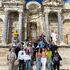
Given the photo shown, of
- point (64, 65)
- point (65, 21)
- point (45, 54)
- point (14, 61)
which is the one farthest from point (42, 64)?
point (65, 21)

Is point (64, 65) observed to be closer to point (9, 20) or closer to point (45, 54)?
point (45, 54)

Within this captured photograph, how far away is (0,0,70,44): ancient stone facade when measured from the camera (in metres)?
33.5

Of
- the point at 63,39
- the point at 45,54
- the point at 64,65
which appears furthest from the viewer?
the point at 63,39

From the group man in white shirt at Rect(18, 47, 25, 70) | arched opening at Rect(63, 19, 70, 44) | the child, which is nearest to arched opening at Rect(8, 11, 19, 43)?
arched opening at Rect(63, 19, 70, 44)

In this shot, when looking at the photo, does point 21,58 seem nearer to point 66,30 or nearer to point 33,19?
point 33,19

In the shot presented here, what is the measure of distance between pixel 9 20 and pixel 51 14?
17.6ft

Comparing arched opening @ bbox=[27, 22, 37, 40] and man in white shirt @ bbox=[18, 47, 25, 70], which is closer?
man in white shirt @ bbox=[18, 47, 25, 70]

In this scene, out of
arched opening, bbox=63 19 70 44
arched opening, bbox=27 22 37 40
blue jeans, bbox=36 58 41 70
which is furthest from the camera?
arched opening, bbox=27 22 37 40

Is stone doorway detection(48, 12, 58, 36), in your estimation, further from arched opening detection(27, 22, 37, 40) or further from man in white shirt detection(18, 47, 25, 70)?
man in white shirt detection(18, 47, 25, 70)

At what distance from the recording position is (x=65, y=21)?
3512cm

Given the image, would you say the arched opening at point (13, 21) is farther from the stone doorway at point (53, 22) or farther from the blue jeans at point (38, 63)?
the blue jeans at point (38, 63)

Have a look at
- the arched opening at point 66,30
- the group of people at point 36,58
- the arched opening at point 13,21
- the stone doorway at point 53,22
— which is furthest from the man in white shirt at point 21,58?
the arched opening at point 66,30

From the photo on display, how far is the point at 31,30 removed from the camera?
3550 centimetres

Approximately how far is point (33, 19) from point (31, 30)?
59.6 inches
